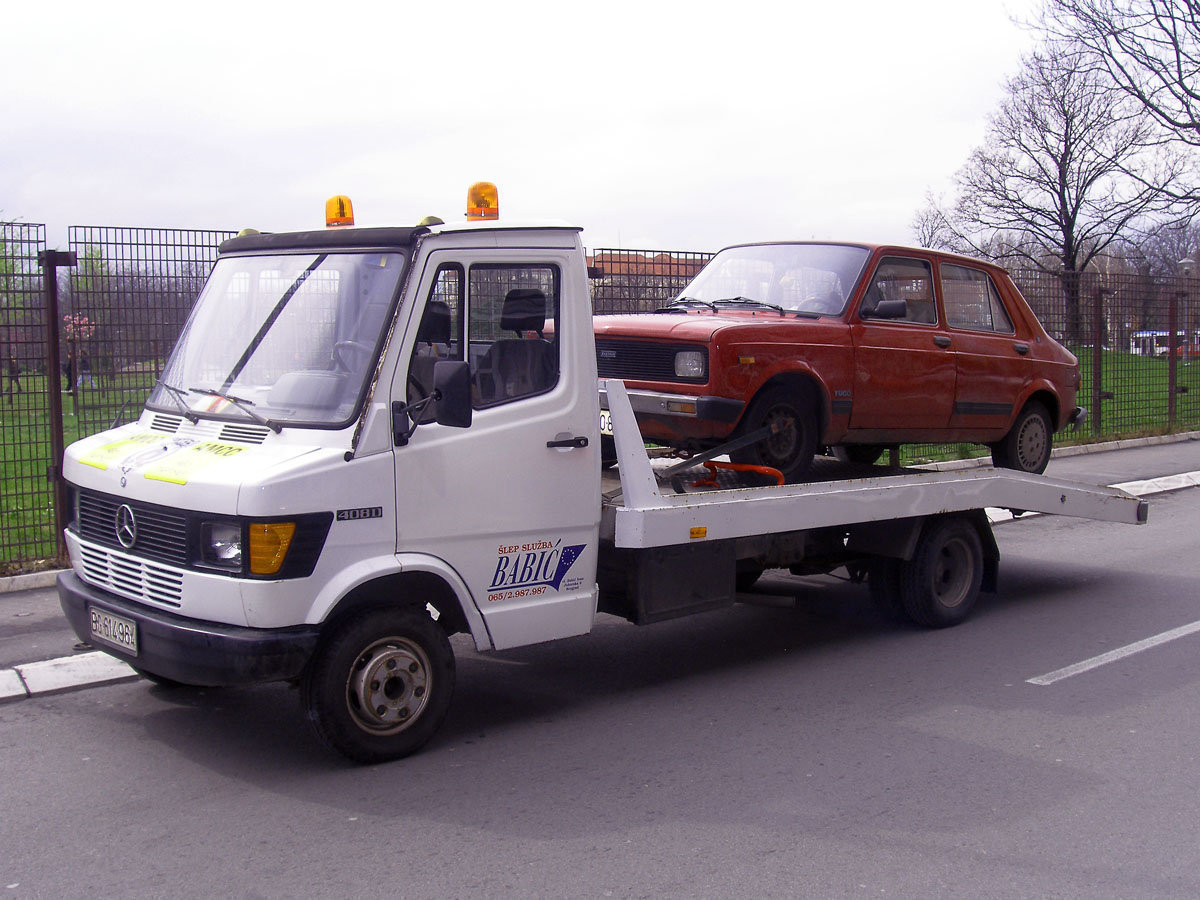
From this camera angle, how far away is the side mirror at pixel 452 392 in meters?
4.85

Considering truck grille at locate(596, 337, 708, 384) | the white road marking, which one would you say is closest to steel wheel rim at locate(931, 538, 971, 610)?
the white road marking

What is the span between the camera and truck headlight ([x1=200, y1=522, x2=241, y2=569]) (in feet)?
15.4

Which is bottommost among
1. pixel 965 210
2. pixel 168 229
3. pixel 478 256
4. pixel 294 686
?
pixel 294 686

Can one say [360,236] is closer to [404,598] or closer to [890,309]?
[404,598]

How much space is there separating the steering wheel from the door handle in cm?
97

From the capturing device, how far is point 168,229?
30.8 feet

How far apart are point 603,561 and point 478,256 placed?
Result: 1732 millimetres

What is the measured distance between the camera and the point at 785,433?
718cm

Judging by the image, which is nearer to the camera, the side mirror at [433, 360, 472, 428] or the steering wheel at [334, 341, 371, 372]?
the side mirror at [433, 360, 472, 428]

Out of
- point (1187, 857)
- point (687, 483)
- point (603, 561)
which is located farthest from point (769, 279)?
point (1187, 857)

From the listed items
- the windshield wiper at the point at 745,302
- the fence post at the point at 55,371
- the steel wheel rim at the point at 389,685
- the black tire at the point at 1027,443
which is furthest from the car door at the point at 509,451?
the fence post at the point at 55,371

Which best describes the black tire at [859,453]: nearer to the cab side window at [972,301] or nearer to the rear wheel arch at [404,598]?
the cab side window at [972,301]

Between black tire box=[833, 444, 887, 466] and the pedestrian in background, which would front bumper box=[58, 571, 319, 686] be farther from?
black tire box=[833, 444, 887, 466]

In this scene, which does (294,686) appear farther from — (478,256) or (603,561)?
(478,256)
